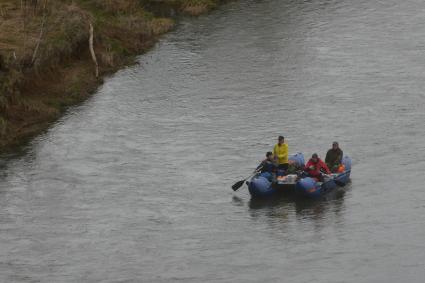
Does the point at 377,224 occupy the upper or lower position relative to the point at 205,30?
lower

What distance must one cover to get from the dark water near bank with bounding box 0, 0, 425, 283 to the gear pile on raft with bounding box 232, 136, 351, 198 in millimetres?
543

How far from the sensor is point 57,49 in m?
53.3

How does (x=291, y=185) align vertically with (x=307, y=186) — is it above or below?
below

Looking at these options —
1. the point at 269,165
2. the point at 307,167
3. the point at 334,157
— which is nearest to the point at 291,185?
the point at 307,167

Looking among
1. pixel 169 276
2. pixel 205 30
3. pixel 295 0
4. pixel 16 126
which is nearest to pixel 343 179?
pixel 169 276

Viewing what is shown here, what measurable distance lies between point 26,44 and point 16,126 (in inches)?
282

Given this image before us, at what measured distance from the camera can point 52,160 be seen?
44250mm

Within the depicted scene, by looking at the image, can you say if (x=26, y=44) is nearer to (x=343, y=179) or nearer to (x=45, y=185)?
(x=45, y=185)

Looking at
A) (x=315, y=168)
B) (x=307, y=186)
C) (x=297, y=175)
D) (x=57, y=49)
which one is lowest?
(x=307, y=186)

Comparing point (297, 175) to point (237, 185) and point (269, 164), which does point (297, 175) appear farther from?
point (237, 185)

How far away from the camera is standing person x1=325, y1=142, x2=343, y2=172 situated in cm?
3950

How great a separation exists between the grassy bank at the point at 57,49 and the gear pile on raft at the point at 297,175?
13.4m

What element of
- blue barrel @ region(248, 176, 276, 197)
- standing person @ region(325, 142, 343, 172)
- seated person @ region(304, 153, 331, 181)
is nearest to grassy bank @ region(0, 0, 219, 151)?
blue barrel @ region(248, 176, 276, 197)

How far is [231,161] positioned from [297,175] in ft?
17.3
